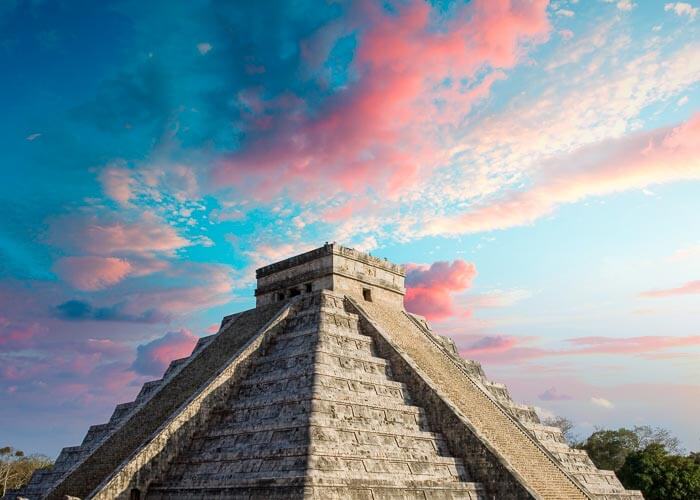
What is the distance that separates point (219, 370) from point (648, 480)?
2384 cm

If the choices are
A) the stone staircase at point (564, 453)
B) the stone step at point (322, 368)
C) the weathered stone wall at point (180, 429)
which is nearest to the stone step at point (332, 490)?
the weathered stone wall at point (180, 429)

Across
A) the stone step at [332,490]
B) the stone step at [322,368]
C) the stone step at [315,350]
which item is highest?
the stone step at [315,350]

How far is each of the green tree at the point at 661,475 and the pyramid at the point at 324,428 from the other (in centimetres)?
859

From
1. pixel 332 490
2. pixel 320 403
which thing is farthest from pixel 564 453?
pixel 332 490

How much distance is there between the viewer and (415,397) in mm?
20391

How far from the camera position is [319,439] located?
16062mm

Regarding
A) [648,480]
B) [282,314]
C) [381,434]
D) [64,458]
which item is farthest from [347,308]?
[648,480]

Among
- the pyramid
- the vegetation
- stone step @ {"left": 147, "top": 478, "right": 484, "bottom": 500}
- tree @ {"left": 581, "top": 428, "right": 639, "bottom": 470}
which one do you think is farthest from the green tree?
stone step @ {"left": 147, "top": 478, "right": 484, "bottom": 500}

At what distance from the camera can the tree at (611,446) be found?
46781 mm

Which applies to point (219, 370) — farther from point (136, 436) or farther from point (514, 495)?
point (514, 495)

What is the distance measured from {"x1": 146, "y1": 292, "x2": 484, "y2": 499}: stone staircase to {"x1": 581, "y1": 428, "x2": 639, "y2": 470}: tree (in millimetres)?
33004

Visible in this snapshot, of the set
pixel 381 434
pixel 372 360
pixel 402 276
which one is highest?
pixel 402 276

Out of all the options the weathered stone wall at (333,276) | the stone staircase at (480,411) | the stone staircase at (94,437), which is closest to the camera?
the stone staircase at (480,411)

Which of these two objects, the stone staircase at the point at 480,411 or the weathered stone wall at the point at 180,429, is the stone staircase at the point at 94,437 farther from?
the stone staircase at the point at 480,411
